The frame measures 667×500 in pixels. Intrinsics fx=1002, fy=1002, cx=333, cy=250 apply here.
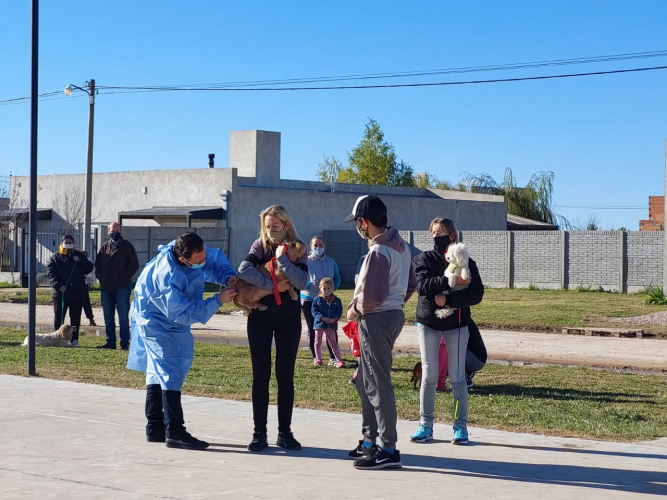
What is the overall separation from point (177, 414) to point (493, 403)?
12.8 ft

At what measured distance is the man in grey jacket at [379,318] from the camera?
7.46 meters

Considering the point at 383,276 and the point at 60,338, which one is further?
the point at 60,338

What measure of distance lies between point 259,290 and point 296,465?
4.58ft

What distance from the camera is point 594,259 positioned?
34.7 m

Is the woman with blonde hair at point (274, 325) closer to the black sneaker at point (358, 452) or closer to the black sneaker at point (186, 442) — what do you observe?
the black sneaker at point (186, 442)

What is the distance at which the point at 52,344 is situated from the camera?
17.1 m

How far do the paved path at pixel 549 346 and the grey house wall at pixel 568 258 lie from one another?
41.5 ft

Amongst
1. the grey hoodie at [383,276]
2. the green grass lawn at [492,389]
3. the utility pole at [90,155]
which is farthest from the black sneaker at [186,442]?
the utility pole at [90,155]

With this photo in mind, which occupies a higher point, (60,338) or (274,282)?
(274,282)

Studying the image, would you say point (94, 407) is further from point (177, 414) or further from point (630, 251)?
point (630, 251)

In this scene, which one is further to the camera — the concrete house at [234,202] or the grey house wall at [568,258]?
the concrete house at [234,202]

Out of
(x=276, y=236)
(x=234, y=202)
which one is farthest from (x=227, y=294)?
(x=234, y=202)

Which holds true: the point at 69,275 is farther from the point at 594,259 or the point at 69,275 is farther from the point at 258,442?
the point at 594,259

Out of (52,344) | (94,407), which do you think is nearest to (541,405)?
(94,407)
